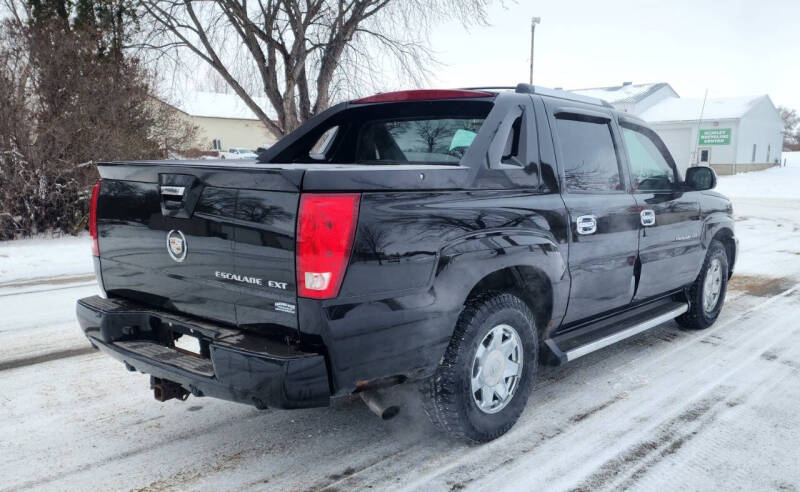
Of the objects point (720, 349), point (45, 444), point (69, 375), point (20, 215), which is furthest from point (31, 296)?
point (720, 349)

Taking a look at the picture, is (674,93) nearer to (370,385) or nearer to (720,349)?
(720,349)

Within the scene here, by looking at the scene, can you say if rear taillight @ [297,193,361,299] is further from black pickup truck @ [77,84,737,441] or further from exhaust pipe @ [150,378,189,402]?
exhaust pipe @ [150,378,189,402]

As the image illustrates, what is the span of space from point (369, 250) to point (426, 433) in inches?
53.2

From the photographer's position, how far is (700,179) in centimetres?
484

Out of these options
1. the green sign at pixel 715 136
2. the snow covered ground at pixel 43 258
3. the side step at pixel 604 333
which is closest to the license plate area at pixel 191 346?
the side step at pixel 604 333

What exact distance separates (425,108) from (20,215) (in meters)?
9.99

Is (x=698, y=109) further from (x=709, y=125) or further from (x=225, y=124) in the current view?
(x=225, y=124)

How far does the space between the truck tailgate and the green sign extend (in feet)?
147

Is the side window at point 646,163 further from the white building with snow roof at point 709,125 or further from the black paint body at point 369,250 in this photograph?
the white building with snow roof at point 709,125

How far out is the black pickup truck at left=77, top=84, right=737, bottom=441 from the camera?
2545 mm

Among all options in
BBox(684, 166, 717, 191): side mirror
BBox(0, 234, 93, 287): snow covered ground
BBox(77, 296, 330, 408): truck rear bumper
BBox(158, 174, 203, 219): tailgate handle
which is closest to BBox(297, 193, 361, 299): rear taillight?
BBox(77, 296, 330, 408): truck rear bumper

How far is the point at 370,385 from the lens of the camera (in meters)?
2.73

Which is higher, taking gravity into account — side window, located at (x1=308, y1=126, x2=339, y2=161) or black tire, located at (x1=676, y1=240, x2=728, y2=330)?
side window, located at (x1=308, y1=126, x2=339, y2=161)

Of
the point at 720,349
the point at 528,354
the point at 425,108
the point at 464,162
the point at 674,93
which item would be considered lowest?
the point at 720,349
